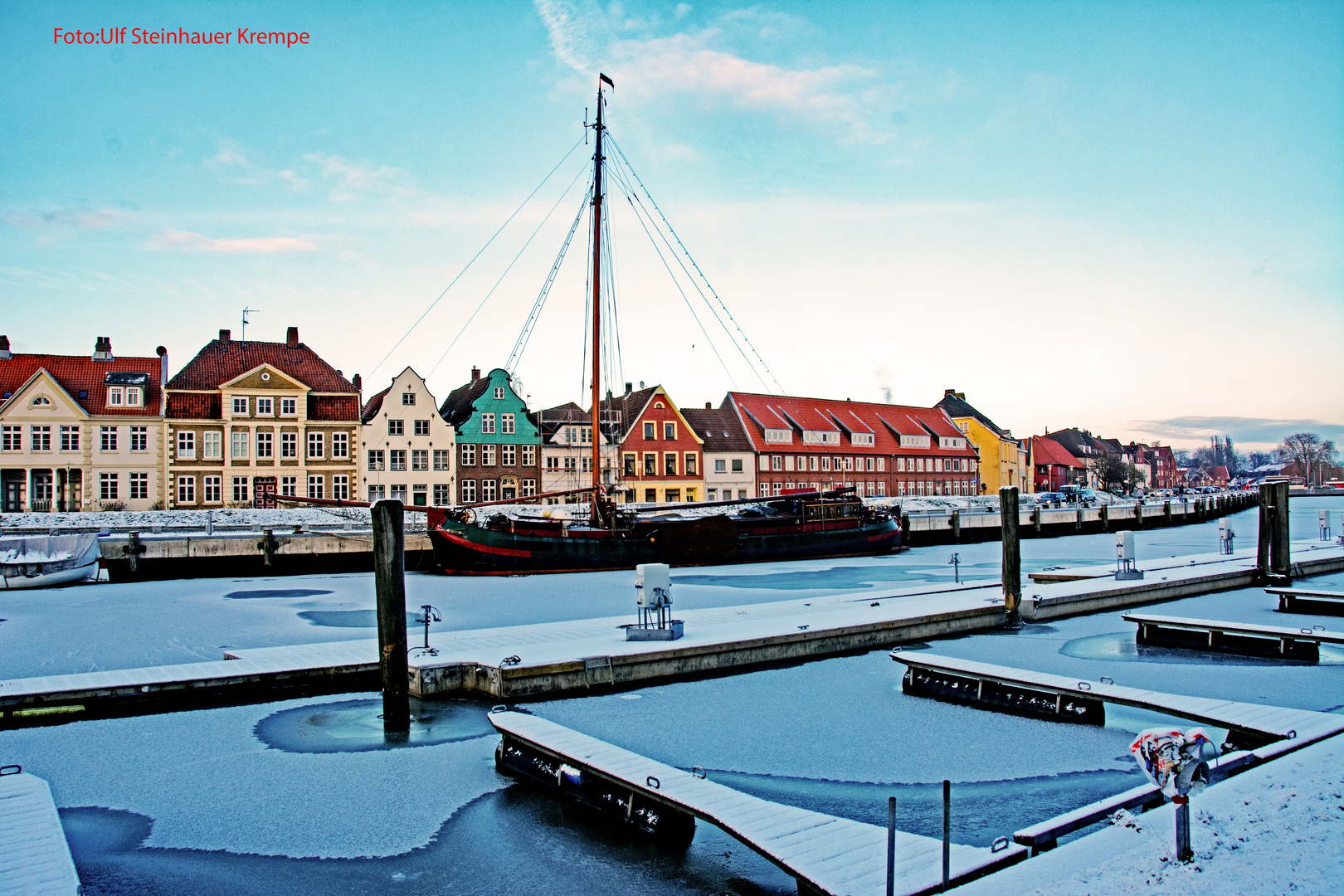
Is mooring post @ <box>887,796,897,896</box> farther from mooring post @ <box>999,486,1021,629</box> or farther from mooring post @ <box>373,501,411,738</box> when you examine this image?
mooring post @ <box>999,486,1021,629</box>

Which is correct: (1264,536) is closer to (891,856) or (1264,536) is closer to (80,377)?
(891,856)

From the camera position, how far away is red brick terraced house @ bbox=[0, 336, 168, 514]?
146 feet

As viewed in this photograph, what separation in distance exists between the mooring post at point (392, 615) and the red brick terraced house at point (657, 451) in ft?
150

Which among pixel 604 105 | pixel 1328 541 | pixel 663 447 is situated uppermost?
pixel 604 105

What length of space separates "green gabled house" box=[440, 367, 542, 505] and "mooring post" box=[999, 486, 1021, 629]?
3832cm

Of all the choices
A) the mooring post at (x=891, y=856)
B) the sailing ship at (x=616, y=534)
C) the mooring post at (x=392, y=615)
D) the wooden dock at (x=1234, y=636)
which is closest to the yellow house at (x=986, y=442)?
the sailing ship at (x=616, y=534)

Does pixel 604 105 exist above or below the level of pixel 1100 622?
above

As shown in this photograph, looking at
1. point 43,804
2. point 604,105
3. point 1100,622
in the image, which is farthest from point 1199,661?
point 604,105

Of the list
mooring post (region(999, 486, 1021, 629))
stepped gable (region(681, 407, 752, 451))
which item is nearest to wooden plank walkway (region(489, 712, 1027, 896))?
mooring post (region(999, 486, 1021, 629))

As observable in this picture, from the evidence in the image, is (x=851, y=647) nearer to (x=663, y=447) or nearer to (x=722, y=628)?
(x=722, y=628)

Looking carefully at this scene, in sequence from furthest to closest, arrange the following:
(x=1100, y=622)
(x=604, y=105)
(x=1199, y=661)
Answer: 1. (x=604, y=105)
2. (x=1100, y=622)
3. (x=1199, y=661)

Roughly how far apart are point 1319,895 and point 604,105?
116ft

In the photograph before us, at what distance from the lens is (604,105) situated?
35.4 m

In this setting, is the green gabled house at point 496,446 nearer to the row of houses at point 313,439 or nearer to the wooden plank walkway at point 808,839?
the row of houses at point 313,439
